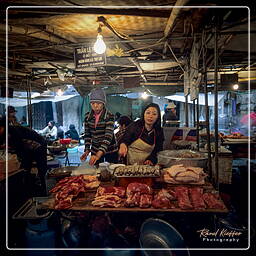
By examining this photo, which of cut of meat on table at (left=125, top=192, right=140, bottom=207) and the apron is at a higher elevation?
the apron

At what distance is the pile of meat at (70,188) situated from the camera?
2.69m

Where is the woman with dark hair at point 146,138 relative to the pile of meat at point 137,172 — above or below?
above

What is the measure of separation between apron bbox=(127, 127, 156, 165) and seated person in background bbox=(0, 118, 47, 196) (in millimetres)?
2506

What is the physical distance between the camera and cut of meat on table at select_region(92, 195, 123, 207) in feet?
8.62

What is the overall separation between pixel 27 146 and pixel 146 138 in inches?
125

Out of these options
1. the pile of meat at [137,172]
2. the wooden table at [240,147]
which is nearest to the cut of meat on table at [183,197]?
the pile of meat at [137,172]

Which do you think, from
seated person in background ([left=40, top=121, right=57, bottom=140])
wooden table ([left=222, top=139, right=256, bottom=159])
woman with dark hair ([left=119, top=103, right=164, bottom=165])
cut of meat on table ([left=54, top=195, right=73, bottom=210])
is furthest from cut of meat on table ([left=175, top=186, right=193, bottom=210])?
seated person in background ([left=40, top=121, right=57, bottom=140])

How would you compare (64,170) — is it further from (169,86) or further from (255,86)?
(255,86)

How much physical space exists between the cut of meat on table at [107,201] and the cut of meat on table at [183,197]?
31.5 inches

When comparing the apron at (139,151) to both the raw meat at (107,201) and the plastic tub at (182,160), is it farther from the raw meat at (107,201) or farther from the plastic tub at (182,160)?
the raw meat at (107,201)

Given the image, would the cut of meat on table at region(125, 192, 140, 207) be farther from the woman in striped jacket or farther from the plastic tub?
the woman in striped jacket

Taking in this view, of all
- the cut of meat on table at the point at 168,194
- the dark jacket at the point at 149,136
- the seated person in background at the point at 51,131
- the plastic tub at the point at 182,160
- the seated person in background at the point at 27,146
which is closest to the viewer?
the cut of meat on table at the point at 168,194

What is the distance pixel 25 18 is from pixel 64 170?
2893mm

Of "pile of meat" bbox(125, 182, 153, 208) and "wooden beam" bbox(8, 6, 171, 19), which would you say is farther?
"wooden beam" bbox(8, 6, 171, 19)
